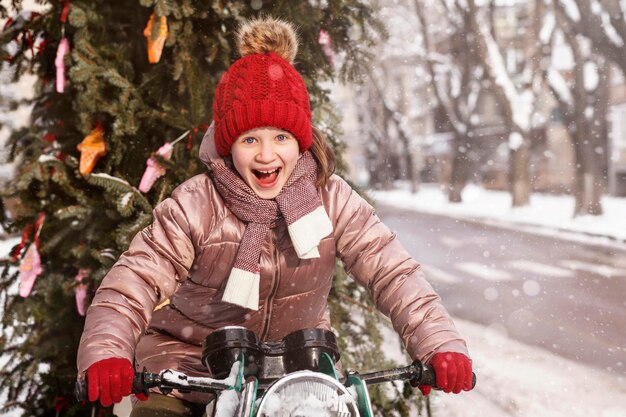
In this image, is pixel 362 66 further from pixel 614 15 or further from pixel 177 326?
pixel 614 15

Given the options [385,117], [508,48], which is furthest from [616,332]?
[508,48]

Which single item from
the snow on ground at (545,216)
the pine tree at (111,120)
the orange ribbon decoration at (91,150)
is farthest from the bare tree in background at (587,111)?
the orange ribbon decoration at (91,150)

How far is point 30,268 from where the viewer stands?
12.6ft

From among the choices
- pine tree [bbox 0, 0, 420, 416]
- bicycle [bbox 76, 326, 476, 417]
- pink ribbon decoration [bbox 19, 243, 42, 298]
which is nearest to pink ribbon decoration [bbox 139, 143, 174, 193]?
pine tree [bbox 0, 0, 420, 416]

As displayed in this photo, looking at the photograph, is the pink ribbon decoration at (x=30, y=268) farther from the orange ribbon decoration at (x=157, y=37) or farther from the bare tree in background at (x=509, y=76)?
the bare tree in background at (x=509, y=76)

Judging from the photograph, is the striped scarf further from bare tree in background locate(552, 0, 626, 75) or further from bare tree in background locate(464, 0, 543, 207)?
bare tree in background locate(464, 0, 543, 207)

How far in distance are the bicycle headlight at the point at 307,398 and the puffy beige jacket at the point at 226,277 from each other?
2.13 feet

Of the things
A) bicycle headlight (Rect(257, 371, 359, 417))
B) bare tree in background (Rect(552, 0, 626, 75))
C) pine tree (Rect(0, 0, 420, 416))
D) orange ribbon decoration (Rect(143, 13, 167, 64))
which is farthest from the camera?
bare tree in background (Rect(552, 0, 626, 75))

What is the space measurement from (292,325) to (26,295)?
2.17m

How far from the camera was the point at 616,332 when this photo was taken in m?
7.68

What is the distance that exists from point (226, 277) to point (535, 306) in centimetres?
810

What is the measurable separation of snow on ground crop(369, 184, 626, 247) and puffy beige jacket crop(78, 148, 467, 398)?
1127 centimetres

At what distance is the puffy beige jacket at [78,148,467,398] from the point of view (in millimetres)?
2162

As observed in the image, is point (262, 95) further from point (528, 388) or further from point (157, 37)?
point (528, 388)
